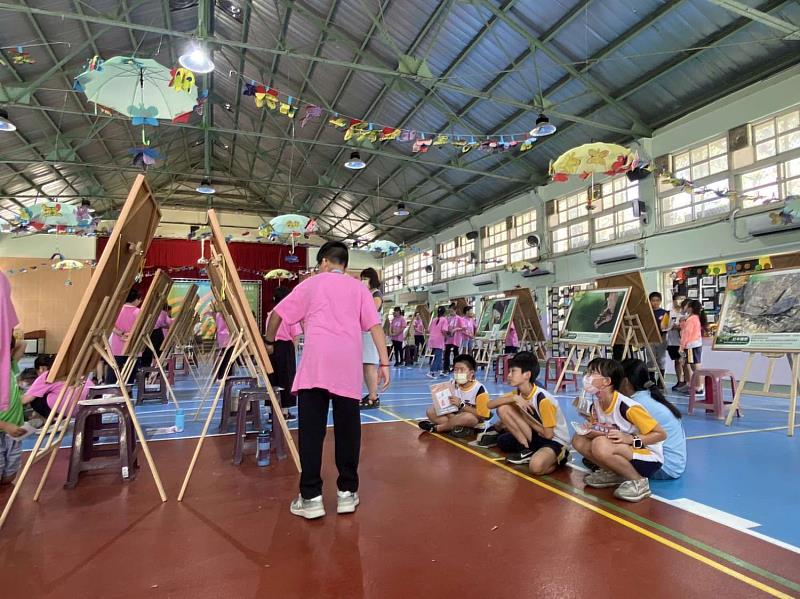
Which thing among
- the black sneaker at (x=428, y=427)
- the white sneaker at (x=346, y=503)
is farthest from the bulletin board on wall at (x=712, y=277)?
the white sneaker at (x=346, y=503)

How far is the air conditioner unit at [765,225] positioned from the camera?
8.02 metres

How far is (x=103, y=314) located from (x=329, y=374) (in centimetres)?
132

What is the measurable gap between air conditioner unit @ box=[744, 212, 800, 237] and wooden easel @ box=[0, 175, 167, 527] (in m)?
9.21

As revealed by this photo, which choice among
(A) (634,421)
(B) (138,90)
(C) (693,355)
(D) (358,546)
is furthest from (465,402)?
(B) (138,90)

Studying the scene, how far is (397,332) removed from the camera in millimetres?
13547

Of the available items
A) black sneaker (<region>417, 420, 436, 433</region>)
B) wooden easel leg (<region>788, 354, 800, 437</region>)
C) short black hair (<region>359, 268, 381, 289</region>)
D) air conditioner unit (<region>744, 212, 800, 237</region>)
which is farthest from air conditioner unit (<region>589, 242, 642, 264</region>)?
black sneaker (<region>417, 420, 436, 433</region>)

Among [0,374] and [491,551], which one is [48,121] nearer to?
[0,374]

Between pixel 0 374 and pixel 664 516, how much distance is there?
3.13 m

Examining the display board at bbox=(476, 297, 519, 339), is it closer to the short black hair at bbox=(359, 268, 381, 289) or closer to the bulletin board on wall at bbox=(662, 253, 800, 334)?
the bulletin board on wall at bbox=(662, 253, 800, 334)

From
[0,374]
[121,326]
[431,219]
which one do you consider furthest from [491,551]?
[431,219]

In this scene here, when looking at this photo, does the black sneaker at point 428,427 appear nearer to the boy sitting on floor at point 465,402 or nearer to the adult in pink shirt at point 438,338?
the boy sitting on floor at point 465,402

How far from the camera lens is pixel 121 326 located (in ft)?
19.3

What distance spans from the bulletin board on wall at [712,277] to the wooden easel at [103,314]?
343 inches

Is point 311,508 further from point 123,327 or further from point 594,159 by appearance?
point 594,159
